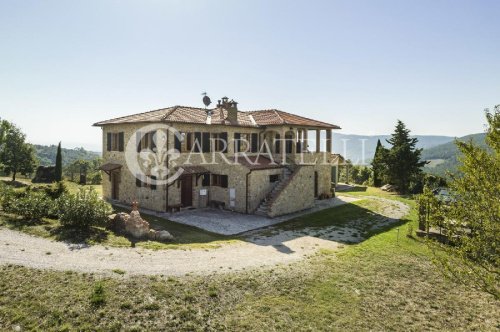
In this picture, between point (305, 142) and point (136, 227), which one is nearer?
point (136, 227)

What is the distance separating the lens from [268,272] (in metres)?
12.5

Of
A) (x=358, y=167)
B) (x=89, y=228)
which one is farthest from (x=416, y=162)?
(x=89, y=228)

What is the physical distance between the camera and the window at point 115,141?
2506 centimetres

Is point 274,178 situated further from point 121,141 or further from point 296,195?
point 121,141

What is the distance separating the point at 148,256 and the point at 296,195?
13512 mm

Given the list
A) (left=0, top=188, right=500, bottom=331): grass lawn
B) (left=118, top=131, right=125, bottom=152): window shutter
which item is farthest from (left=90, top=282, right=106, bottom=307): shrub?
(left=118, top=131, right=125, bottom=152): window shutter

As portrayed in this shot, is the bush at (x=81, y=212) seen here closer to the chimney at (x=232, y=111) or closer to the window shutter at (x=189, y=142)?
the window shutter at (x=189, y=142)

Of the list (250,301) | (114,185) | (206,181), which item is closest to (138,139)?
(114,185)

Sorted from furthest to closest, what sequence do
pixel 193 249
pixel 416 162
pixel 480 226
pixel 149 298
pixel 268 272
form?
1. pixel 416 162
2. pixel 193 249
3. pixel 268 272
4. pixel 149 298
5. pixel 480 226

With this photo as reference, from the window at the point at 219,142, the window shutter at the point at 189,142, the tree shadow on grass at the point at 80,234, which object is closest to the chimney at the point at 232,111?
the window at the point at 219,142

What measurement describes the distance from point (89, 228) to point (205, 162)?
9969 millimetres

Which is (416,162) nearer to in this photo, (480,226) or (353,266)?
(353,266)

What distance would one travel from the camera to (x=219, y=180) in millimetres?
24406

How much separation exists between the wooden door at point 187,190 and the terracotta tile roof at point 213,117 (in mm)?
4116
